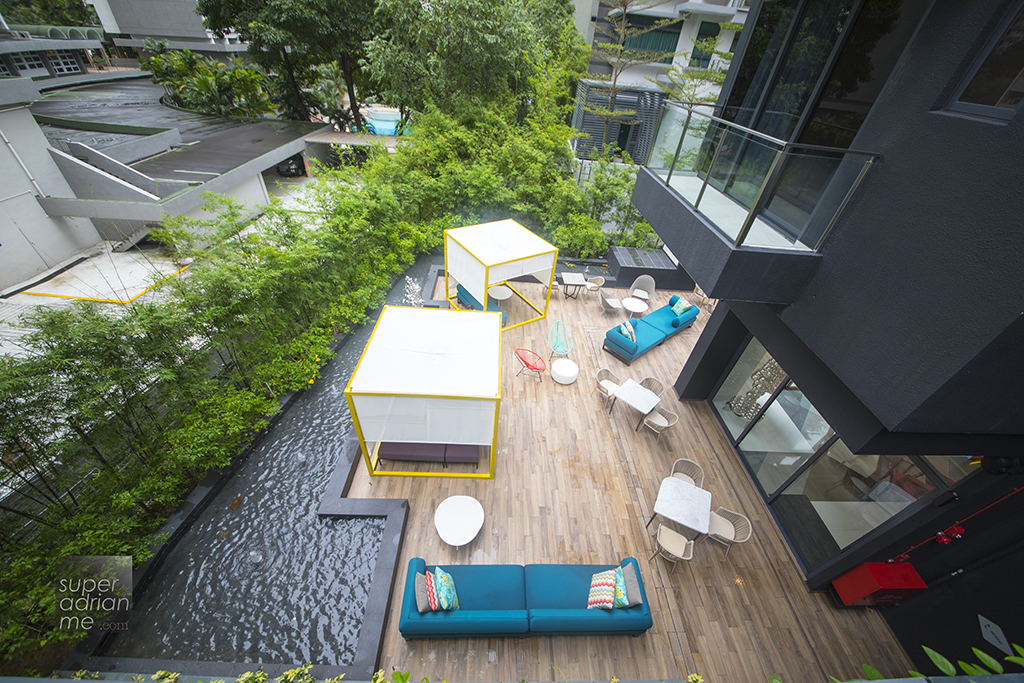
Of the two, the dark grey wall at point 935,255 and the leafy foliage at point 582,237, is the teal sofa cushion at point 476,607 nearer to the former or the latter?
the dark grey wall at point 935,255

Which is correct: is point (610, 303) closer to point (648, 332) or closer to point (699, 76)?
point (648, 332)

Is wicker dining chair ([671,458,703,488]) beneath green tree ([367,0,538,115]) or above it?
beneath

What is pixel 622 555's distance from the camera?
4723mm

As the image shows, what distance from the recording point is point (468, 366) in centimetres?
508

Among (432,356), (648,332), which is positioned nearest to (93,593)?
(432,356)

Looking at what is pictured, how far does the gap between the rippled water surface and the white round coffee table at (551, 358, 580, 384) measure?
12.0 ft

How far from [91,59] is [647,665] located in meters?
51.8

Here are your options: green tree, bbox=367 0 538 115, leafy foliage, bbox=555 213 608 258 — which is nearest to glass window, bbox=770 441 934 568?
leafy foliage, bbox=555 213 608 258

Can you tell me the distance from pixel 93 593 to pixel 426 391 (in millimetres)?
3740

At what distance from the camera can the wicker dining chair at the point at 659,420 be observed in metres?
→ 5.91

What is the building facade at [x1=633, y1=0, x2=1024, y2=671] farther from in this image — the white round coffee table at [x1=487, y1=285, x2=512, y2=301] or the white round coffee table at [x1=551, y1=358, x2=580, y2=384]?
the white round coffee table at [x1=487, y1=285, x2=512, y2=301]

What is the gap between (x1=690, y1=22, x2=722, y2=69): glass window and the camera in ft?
56.6

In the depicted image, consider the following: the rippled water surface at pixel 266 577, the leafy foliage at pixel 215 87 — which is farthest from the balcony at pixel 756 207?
the leafy foliage at pixel 215 87

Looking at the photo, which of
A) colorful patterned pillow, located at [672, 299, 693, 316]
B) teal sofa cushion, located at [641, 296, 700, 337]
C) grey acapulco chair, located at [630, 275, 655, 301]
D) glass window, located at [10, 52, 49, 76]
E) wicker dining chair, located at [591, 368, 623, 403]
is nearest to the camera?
wicker dining chair, located at [591, 368, 623, 403]
